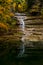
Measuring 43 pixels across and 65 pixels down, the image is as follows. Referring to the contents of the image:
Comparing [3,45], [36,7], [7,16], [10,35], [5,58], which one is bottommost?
[5,58]

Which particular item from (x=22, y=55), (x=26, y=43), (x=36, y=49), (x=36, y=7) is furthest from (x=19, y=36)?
(x=36, y=7)

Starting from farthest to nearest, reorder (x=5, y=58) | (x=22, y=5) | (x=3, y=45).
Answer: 1. (x=22, y=5)
2. (x=3, y=45)
3. (x=5, y=58)

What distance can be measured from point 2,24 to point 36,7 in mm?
7502

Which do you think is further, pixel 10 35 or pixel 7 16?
pixel 7 16

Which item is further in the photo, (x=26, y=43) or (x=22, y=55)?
(x=26, y=43)

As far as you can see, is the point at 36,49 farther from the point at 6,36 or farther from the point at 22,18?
the point at 22,18

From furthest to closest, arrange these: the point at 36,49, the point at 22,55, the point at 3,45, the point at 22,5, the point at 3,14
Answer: the point at 22,5
the point at 3,14
the point at 3,45
the point at 36,49
the point at 22,55

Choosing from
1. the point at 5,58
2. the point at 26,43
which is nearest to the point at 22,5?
the point at 26,43

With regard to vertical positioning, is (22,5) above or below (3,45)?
above

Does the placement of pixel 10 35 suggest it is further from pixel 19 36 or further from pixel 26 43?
pixel 26 43

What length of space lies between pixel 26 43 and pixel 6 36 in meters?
1.94

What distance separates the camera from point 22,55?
9.56 meters

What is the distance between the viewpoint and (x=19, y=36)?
1399cm

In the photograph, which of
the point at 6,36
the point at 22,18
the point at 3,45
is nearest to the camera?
the point at 3,45
